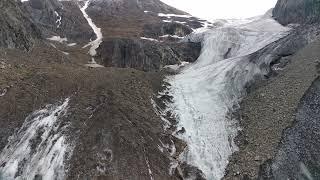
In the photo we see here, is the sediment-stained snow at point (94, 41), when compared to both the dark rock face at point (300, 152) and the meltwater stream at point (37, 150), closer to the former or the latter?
the meltwater stream at point (37, 150)

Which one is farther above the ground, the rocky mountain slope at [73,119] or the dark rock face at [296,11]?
the rocky mountain slope at [73,119]

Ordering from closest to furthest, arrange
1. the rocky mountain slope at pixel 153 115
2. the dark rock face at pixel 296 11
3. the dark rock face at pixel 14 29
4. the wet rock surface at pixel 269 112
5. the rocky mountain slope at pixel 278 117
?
the rocky mountain slope at pixel 278 117 < the rocky mountain slope at pixel 153 115 < the wet rock surface at pixel 269 112 < the dark rock face at pixel 14 29 < the dark rock face at pixel 296 11

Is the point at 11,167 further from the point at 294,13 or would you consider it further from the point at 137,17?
the point at 137,17

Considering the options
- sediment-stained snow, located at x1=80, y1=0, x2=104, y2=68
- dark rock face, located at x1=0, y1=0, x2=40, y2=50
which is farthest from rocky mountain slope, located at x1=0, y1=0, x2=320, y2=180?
sediment-stained snow, located at x1=80, y1=0, x2=104, y2=68

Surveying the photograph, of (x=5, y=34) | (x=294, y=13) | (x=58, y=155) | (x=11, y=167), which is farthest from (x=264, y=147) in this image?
(x=294, y=13)

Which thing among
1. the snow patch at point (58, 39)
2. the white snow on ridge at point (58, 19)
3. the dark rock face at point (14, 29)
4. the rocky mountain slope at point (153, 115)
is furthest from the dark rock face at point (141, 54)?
the white snow on ridge at point (58, 19)

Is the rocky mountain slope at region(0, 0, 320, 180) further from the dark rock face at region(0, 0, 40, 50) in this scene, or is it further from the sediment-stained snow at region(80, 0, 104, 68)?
the sediment-stained snow at region(80, 0, 104, 68)

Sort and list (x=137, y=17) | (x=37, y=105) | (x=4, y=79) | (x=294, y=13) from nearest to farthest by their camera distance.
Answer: (x=37, y=105) → (x=4, y=79) → (x=294, y=13) → (x=137, y=17)
